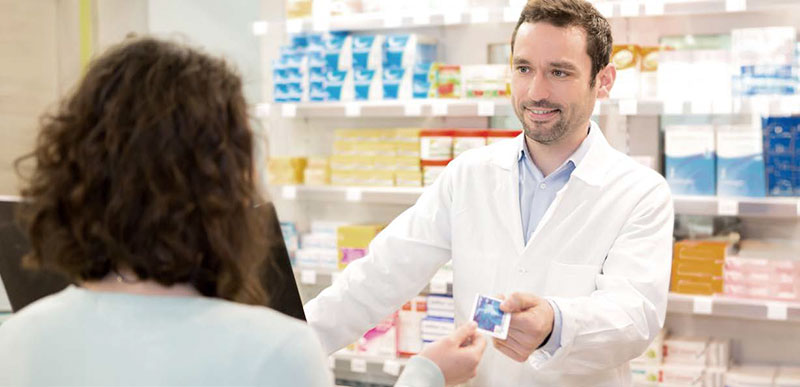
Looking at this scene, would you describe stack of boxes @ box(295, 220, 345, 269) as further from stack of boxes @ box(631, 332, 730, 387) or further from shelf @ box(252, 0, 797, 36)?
stack of boxes @ box(631, 332, 730, 387)

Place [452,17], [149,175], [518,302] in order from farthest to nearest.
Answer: [452,17] < [518,302] < [149,175]

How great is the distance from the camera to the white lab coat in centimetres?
212

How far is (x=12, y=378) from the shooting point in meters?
1.13

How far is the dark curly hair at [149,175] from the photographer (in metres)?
1.06

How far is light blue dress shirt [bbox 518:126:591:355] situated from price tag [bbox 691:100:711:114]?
1474mm

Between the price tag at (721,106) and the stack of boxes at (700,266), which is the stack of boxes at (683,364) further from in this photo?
the price tag at (721,106)

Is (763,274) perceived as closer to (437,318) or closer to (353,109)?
(437,318)

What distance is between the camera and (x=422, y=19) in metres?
4.38

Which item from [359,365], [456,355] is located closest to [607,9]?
[359,365]

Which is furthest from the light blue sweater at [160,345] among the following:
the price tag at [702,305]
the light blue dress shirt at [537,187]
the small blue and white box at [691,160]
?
the small blue and white box at [691,160]

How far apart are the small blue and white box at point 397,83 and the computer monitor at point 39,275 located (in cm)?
267

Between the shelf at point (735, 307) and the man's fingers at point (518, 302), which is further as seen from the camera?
the shelf at point (735, 307)

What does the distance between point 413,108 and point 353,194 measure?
0.55 metres

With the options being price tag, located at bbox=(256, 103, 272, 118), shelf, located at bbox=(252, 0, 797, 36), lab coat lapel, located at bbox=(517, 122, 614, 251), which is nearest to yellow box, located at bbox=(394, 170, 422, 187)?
shelf, located at bbox=(252, 0, 797, 36)
